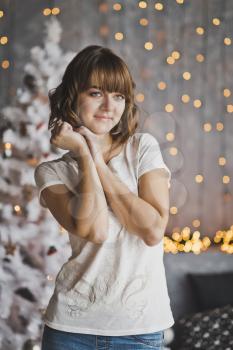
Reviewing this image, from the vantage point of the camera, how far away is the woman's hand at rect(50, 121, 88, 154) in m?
1.25

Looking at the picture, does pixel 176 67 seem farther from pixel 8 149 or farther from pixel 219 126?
pixel 8 149

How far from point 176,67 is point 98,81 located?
196 cm

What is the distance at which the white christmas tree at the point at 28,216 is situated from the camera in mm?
2861

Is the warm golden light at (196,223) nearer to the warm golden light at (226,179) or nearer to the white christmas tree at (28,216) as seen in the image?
the warm golden light at (226,179)

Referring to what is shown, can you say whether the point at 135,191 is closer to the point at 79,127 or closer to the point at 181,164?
the point at 79,127

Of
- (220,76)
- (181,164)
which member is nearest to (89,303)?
(181,164)

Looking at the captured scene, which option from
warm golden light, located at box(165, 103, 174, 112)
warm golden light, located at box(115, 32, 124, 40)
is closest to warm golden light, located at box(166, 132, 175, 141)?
warm golden light, located at box(165, 103, 174, 112)

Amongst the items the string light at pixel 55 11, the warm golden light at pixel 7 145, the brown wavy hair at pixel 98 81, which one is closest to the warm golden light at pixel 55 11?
the string light at pixel 55 11

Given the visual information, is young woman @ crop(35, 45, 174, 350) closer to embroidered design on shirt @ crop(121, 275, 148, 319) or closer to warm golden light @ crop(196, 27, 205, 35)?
embroidered design on shirt @ crop(121, 275, 148, 319)

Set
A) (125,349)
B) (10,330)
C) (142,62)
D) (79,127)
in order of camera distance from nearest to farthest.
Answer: (125,349) → (79,127) → (10,330) → (142,62)

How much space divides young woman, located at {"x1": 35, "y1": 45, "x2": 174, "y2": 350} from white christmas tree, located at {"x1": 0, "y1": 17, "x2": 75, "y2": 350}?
5.21 ft

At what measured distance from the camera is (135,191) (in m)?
1.26

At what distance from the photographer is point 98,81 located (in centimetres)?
125

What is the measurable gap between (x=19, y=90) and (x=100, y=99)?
5.66ft
